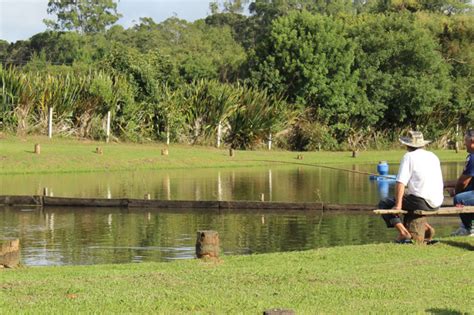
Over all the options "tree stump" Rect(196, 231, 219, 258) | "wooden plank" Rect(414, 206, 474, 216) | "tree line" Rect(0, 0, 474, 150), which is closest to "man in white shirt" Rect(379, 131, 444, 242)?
"wooden plank" Rect(414, 206, 474, 216)

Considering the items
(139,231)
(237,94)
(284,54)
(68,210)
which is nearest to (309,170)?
(237,94)

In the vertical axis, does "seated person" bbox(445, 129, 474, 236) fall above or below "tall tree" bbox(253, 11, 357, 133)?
below

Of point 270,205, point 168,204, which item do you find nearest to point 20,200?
point 168,204

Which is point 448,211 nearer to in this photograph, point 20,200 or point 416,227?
point 416,227

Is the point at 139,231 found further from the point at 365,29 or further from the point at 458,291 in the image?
the point at 365,29

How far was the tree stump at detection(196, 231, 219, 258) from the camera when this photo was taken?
12578 mm

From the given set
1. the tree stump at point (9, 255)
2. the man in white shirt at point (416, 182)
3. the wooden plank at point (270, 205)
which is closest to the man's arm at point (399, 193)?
the man in white shirt at point (416, 182)

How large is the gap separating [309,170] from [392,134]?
18672 mm

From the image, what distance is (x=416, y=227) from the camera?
1356cm

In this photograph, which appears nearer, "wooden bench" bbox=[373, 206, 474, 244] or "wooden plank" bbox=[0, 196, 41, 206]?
"wooden bench" bbox=[373, 206, 474, 244]

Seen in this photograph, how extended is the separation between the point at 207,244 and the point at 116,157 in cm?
2504

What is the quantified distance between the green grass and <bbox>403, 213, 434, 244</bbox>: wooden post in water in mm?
415

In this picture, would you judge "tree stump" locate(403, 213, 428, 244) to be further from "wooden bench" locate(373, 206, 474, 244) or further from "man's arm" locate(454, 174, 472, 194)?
"man's arm" locate(454, 174, 472, 194)

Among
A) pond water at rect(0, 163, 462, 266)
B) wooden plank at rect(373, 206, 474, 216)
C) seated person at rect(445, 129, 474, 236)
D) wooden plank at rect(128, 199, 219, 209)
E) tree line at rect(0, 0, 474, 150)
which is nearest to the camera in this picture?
wooden plank at rect(373, 206, 474, 216)
